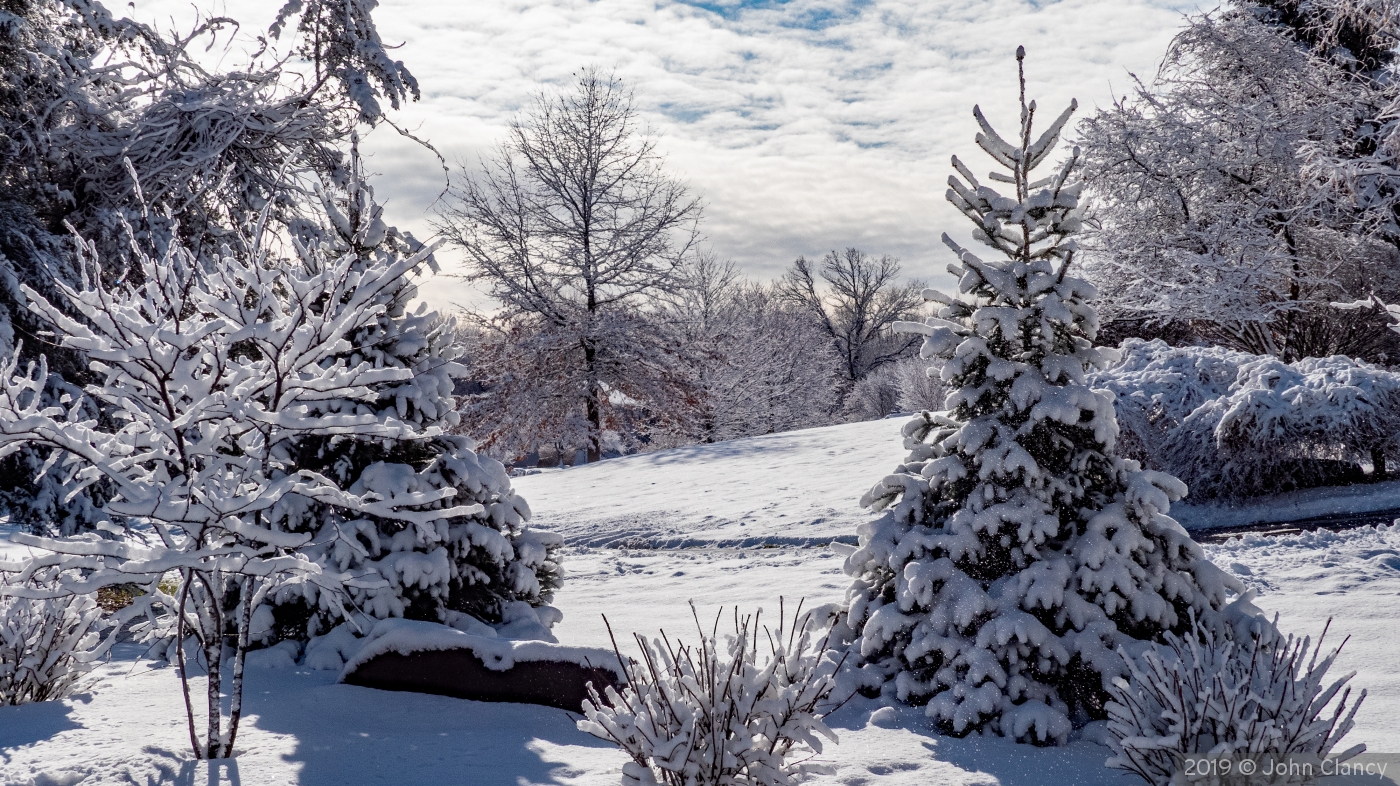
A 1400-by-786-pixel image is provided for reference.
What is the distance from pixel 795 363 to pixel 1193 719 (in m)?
36.6

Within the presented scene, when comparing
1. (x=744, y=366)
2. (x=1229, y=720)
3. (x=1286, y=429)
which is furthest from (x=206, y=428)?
(x=744, y=366)

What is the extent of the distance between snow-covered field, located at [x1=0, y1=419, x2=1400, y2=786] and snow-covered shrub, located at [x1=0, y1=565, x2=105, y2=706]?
5.8 inches

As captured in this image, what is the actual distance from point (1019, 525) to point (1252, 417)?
7751mm

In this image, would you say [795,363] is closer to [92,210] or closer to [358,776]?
[92,210]

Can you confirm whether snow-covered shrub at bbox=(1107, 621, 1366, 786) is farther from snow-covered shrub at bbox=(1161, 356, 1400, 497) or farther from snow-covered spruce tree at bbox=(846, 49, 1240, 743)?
snow-covered shrub at bbox=(1161, 356, 1400, 497)

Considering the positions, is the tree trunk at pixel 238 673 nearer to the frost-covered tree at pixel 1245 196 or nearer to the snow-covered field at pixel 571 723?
the snow-covered field at pixel 571 723

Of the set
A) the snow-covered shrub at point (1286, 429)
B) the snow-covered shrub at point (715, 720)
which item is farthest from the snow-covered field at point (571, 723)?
the snow-covered shrub at point (1286, 429)

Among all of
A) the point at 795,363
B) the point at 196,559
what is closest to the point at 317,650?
the point at 196,559

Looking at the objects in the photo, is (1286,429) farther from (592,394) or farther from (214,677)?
(592,394)

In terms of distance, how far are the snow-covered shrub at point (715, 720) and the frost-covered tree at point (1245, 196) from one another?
1771 cm

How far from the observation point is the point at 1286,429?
10.4m

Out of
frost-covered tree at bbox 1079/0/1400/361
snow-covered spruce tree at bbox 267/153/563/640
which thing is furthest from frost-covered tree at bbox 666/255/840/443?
snow-covered spruce tree at bbox 267/153/563/640

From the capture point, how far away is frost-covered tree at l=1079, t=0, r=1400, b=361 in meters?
18.5

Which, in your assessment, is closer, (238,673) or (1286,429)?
(238,673)
